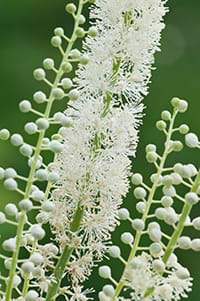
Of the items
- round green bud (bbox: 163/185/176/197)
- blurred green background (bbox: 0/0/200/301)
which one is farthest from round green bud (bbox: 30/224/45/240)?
blurred green background (bbox: 0/0/200/301)

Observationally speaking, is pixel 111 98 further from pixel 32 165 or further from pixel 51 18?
pixel 51 18

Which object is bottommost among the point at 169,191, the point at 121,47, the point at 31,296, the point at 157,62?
the point at 31,296

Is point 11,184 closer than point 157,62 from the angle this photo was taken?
Yes

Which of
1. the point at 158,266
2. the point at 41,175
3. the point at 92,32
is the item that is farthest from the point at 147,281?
the point at 92,32

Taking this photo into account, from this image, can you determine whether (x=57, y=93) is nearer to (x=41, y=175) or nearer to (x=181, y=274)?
(x=41, y=175)

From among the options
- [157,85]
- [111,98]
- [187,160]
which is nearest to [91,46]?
[111,98]

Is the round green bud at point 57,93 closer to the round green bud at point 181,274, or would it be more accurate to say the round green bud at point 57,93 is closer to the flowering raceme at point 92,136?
the flowering raceme at point 92,136

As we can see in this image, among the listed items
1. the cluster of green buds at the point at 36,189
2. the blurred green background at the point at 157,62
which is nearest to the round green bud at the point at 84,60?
the cluster of green buds at the point at 36,189
